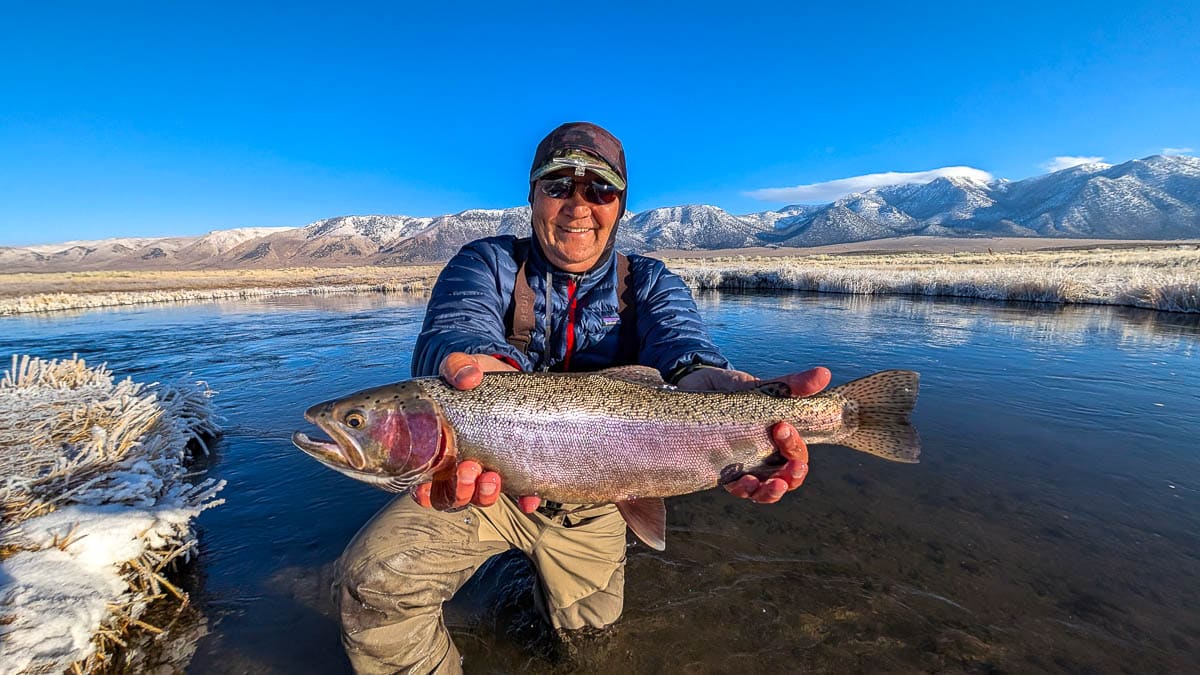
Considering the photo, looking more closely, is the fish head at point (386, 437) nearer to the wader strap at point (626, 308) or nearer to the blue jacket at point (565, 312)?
the blue jacket at point (565, 312)

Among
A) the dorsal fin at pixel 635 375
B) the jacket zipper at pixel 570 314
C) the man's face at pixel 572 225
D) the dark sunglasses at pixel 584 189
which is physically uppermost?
the dark sunglasses at pixel 584 189

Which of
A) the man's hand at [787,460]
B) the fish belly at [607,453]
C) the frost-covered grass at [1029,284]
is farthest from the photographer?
the frost-covered grass at [1029,284]

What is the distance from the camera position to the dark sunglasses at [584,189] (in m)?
3.57

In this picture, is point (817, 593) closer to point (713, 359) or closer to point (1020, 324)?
point (713, 359)

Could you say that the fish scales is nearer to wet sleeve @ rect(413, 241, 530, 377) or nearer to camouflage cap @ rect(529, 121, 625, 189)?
wet sleeve @ rect(413, 241, 530, 377)

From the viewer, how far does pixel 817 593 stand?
399 cm

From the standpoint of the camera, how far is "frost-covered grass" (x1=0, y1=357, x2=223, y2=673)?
270cm

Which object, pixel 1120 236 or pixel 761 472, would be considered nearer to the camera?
pixel 761 472

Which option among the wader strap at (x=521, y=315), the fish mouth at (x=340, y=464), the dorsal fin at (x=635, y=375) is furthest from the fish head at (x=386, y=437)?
the wader strap at (x=521, y=315)

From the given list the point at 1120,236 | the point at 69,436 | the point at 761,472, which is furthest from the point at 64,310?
the point at 1120,236

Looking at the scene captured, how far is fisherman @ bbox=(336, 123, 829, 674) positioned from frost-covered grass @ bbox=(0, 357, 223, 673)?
1510 mm

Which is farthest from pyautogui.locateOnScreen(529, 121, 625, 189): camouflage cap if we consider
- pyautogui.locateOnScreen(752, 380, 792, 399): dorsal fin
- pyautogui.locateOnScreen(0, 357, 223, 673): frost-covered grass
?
pyautogui.locateOnScreen(0, 357, 223, 673): frost-covered grass

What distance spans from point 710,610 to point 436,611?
2.09m

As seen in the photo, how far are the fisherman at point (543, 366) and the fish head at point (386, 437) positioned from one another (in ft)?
0.56
